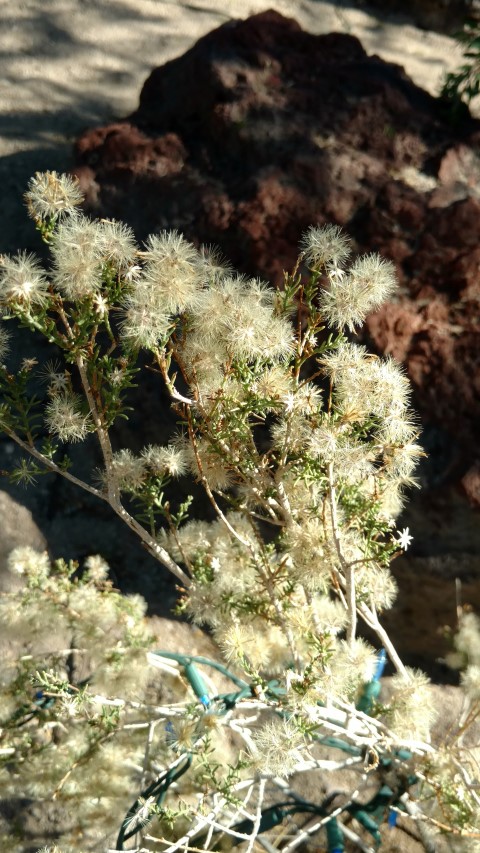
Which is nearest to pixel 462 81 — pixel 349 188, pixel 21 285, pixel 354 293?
pixel 349 188

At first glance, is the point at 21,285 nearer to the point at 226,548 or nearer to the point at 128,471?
the point at 128,471

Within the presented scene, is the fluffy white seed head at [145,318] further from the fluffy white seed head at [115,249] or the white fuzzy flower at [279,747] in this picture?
the white fuzzy flower at [279,747]

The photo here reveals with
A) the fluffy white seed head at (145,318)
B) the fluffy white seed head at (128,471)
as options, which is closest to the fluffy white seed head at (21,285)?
the fluffy white seed head at (145,318)

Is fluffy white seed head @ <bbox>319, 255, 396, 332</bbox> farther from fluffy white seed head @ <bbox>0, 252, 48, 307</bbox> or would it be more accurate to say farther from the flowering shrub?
fluffy white seed head @ <bbox>0, 252, 48, 307</bbox>

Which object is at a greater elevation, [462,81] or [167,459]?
[462,81]

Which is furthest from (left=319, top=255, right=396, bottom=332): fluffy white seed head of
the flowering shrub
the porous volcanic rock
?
the porous volcanic rock

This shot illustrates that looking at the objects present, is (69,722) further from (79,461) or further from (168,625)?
(79,461)
